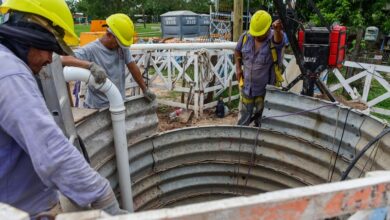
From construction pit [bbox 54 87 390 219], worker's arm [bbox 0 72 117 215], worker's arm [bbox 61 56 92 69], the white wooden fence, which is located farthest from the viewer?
the white wooden fence

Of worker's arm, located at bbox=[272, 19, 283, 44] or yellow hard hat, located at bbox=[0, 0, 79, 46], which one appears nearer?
yellow hard hat, located at bbox=[0, 0, 79, 46]

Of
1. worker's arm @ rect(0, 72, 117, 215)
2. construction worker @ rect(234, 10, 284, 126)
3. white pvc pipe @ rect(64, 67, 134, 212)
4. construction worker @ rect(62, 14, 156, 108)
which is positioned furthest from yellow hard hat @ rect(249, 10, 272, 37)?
worker's arm @ rect(0, 72, 117, 215)

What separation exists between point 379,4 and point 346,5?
100 centimetres

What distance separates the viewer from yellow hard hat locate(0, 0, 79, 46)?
1.25 metres

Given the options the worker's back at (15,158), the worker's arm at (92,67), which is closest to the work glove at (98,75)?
the worker's arm at (92,67)

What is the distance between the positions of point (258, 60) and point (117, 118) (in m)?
2.38

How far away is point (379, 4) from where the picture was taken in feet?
27.4

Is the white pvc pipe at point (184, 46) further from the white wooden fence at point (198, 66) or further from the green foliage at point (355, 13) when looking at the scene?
the green foliage at point (355, 13)

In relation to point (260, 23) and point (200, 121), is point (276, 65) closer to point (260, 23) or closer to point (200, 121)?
point (260, 23)

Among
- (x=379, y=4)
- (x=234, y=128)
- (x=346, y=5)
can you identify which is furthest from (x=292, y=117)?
(x=379, y=4)

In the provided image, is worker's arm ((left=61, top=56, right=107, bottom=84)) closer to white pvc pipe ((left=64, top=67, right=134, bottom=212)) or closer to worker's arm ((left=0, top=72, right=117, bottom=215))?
white pvc pipe ((left=64, top=67, right=134, bottom=212))

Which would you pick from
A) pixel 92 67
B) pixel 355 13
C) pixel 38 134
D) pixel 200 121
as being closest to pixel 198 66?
pixel 200 121

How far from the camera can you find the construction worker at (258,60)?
3.93m

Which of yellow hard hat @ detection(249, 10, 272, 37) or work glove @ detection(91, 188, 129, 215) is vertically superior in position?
yellow hard hat @ detection(249, 10, 272, 37)
